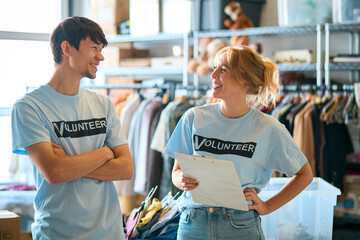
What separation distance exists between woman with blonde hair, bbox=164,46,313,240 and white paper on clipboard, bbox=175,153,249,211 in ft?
0.11

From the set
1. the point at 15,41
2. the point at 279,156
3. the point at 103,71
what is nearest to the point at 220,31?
the point at 103,71

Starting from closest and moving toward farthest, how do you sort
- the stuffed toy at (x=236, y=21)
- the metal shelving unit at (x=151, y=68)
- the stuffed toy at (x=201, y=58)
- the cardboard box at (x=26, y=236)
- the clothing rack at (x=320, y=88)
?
the cardboard box at (x=26, y=236) → the clothing rack at (x=320, y=88) → the stuffed toy at (x=236, y=21) → the stuffed toy at (x=201, y=58) → the metal shelving unit at (x=151, y=68)

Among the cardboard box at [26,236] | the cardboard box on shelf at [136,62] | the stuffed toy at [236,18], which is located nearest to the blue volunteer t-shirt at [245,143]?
the cardboard box at [26,236]

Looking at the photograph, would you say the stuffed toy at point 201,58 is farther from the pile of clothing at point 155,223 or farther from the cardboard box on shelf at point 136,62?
the pile of clothing at point 155,223

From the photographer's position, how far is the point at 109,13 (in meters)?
5.16

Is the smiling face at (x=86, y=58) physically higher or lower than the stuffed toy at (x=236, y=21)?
lower

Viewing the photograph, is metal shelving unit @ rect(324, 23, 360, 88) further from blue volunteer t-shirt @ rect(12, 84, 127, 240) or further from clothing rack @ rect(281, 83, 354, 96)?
blue volunteer t-shirt @ rect(12, 84, 127, 240)

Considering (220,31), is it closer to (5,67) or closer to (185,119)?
(5,67)

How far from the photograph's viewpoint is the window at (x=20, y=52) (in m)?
4.72

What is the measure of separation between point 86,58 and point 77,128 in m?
0.27

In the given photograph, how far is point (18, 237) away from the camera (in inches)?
74.9

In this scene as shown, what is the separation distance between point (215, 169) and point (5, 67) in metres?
3.70

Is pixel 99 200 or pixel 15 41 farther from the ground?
pixel 15 41

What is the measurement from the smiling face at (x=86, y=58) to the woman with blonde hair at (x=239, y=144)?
1.37 feet
